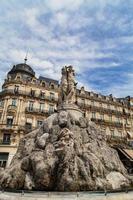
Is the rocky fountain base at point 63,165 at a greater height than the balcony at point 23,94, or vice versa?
the balcony at point 23,94

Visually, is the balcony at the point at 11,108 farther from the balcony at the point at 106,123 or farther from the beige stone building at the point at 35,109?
the balcony at the point at 106,123

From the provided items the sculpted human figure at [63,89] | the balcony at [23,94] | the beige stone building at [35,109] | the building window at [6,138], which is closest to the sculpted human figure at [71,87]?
the sculpted human figure at [63,89]

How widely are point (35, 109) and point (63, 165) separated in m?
23.9

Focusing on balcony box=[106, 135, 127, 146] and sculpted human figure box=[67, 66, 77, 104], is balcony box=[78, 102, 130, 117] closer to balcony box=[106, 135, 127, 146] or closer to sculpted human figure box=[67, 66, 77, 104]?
balcony box=[106, 135, 127, 146]

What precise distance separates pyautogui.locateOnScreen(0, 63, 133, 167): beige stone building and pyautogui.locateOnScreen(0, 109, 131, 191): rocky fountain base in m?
16.9

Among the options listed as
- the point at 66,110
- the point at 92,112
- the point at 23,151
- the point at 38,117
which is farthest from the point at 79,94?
the point at 23,151

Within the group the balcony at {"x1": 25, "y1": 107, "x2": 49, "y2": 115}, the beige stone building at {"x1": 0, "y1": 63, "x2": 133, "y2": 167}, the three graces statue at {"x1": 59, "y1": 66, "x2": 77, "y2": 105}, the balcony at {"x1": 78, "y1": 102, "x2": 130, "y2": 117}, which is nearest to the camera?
the three graces statue at {"x1": 59, "y1": 66, "x2": 77, "y2": 105}

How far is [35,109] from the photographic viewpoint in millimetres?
34344

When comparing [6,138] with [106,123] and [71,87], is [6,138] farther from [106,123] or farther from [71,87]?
[106,123]

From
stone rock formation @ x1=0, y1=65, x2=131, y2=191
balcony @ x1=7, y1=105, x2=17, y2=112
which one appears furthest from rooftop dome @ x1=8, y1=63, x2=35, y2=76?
stone rock formation @ x1=0, y1=65, x2=131, y2=191

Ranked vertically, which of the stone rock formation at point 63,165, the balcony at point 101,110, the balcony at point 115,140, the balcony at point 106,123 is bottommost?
the stone rock formation at point 63,165

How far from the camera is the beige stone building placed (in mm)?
30734

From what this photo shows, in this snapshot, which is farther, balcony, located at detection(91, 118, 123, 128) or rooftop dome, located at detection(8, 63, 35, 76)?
rooftop dome, located at detection(8, 63, 35, 76)

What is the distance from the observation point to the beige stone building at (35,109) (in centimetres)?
3073
